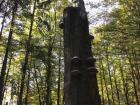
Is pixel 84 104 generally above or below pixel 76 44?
below

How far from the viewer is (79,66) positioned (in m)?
1.63

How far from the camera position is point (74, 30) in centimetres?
185

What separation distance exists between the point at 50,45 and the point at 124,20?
7.64 metres

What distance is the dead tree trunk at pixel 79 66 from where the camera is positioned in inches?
62.2

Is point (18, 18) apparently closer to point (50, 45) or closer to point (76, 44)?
point (50, 45)

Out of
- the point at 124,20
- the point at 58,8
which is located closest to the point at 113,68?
the point at 58,8

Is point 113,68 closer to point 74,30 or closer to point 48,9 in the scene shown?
point 48,9

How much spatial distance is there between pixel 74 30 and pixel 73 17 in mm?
137

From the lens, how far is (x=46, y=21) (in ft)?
68.6

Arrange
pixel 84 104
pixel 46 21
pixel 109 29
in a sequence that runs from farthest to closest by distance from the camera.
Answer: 1. pixel 46 21
2. pixel 109 29
3. pixel 84 104

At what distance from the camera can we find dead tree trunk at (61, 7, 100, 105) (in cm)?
158

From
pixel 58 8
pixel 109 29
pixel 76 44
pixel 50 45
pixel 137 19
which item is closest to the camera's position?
pixel 76 44

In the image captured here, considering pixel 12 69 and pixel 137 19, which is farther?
pixel 12 69

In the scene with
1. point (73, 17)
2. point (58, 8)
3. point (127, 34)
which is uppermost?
point (58, 8)
